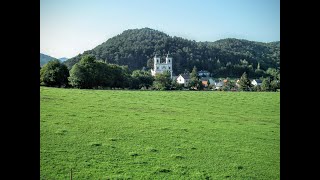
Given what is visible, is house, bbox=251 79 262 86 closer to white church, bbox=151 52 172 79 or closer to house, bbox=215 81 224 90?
house, bbox=215 81 224 90

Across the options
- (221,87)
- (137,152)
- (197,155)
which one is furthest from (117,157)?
(221,87)

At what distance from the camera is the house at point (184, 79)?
104 feet

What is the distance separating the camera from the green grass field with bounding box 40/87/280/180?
26.6 feet

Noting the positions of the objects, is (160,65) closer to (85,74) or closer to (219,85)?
(219,85)

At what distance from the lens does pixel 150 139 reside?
11297 millimetres

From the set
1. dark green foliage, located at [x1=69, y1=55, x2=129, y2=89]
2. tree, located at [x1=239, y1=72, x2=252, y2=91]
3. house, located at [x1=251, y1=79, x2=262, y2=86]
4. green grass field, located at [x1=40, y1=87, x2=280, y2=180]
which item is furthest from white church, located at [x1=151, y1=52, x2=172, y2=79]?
green grass field, located at [x1=40, y1=87, x2=280, y2=180]

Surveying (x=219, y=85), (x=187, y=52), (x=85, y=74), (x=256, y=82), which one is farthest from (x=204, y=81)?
(x=85, y=74)

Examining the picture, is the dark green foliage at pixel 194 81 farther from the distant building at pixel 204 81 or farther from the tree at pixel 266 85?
the tree at pixel 266 85

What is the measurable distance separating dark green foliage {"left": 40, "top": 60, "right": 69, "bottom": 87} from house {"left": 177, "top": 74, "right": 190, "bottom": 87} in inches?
587

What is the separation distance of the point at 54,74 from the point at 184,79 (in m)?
17.5

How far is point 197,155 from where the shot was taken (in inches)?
377

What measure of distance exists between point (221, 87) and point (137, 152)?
23.0 metres
